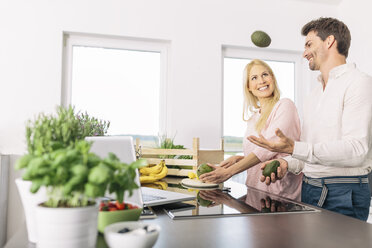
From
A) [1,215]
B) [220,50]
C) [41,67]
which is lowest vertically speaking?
[1,215]

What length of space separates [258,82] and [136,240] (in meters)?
1.75

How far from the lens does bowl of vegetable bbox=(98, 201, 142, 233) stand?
631mm

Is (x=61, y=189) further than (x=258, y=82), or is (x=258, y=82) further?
(x=258, y=82)

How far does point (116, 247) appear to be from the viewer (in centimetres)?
51

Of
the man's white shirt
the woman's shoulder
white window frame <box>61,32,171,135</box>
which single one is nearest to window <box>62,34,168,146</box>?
white window frame <box>61,32,171,135</box>

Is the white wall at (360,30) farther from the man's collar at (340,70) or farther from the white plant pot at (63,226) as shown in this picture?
the white plant pot at (63,226)

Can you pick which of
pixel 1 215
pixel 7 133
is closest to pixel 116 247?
pixel 1 215

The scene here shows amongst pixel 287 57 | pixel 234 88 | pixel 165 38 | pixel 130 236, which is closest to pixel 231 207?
pixel 130 236

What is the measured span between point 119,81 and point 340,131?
7.11 ft

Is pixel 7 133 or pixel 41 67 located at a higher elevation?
pixel 41 67

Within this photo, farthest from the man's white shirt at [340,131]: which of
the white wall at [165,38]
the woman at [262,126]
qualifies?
the white wall at [165,38]

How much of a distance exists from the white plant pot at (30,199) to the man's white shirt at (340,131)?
3.64ft

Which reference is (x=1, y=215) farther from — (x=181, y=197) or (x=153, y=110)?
(x=181, y=197)

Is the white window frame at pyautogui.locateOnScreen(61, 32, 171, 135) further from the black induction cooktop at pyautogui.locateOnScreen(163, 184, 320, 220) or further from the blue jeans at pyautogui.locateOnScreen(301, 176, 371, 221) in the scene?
the black induction cooktop at pyautogui.locateOnScreen(163, 184, 320, 220)
